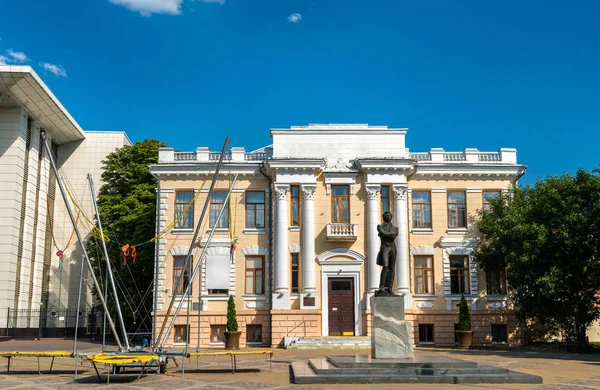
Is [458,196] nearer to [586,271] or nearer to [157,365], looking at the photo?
[586,271]

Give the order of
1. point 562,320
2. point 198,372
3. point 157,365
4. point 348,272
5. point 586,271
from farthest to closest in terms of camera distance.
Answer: point 348,272 → point 562,320 → point 586,271 → point 198,372 → point 157,365

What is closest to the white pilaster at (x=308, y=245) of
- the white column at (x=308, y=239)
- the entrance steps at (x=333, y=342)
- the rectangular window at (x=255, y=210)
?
the white column at (x=308, y=239)

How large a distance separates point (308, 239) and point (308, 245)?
1.01ft

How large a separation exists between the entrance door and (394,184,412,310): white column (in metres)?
2.48

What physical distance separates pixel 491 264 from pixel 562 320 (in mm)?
4558

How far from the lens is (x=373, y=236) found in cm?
3080

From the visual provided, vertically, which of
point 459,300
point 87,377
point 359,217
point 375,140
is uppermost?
point 375,140

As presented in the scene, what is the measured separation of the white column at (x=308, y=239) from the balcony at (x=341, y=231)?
0.90 meters

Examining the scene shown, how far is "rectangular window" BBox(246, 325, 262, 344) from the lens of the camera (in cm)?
3105

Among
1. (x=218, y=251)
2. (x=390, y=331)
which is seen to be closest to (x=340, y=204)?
(x=218, y=251)

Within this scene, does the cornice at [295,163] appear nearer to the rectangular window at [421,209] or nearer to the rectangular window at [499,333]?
the rectangular window at [421,209]

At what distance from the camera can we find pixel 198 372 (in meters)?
17.6

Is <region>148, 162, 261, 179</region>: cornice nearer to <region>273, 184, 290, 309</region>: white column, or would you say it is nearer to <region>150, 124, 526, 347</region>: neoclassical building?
<region>150, 124, 526, 347</region>: neoclassical building

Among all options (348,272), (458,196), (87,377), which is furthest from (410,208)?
(87,377)
